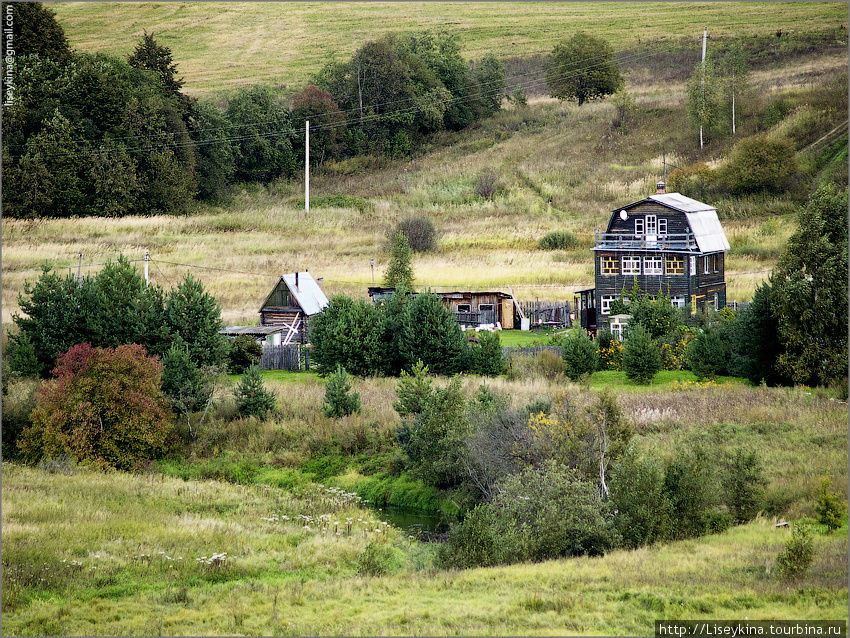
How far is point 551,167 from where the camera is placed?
85.9 m

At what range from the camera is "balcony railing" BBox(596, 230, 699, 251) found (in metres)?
48.3

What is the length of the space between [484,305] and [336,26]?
8517cm

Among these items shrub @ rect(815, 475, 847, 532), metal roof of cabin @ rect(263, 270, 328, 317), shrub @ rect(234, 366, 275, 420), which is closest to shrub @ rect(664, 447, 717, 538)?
shrub @ rect(815, 475, 847, 532)

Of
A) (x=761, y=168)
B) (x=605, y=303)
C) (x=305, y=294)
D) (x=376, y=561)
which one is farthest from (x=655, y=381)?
(x=761, y=168)

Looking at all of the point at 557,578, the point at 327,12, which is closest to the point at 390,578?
the point at 557,578

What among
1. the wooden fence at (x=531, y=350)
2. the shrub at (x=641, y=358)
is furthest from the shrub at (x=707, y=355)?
the wooden fence at (x=531, y=350)

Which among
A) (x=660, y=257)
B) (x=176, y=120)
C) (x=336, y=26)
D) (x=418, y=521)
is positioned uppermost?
(x=336, y=26)

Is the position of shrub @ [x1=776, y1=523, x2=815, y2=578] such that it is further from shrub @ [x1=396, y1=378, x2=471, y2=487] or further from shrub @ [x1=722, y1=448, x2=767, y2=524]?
shrub @ [x1=396, y1=378, x2=471, y2=487]

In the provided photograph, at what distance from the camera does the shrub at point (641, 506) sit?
68.3ft

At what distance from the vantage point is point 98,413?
104ft

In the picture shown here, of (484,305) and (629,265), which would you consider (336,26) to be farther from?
(629,265)

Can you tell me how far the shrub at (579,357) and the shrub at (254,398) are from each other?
12646 millimetres

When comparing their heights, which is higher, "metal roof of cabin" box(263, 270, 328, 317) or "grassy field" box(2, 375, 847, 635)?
"metal roof of cabin" box(263, 270, 328, 317)

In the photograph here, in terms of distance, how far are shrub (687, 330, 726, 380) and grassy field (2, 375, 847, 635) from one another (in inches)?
116
